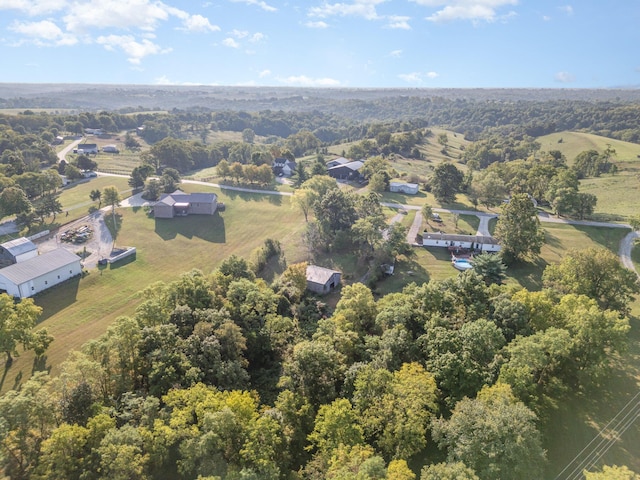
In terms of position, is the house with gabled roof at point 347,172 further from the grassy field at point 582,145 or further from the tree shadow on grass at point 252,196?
the grassy field at point 582,145

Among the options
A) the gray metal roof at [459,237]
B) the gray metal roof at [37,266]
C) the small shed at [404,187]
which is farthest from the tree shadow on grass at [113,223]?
the small shed at [404,187]

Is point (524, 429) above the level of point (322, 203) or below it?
below

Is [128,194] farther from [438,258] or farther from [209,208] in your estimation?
[438,258]

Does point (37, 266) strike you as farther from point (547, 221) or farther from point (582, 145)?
point (582, 145)

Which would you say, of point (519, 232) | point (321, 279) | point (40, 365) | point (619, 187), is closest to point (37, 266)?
point (40, 365)

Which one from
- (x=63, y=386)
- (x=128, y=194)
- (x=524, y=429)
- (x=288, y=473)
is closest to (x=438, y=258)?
(x=524, y=429)

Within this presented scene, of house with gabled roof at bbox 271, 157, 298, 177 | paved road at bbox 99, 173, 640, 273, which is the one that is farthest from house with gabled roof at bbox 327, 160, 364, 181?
paved road at bbox 99, 173, 640, 273

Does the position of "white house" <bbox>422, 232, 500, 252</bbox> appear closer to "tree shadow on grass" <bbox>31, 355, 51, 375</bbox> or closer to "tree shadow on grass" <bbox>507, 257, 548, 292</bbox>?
"tree shadow on grass" <bbox>507, 257, 548, 292</bbox>
